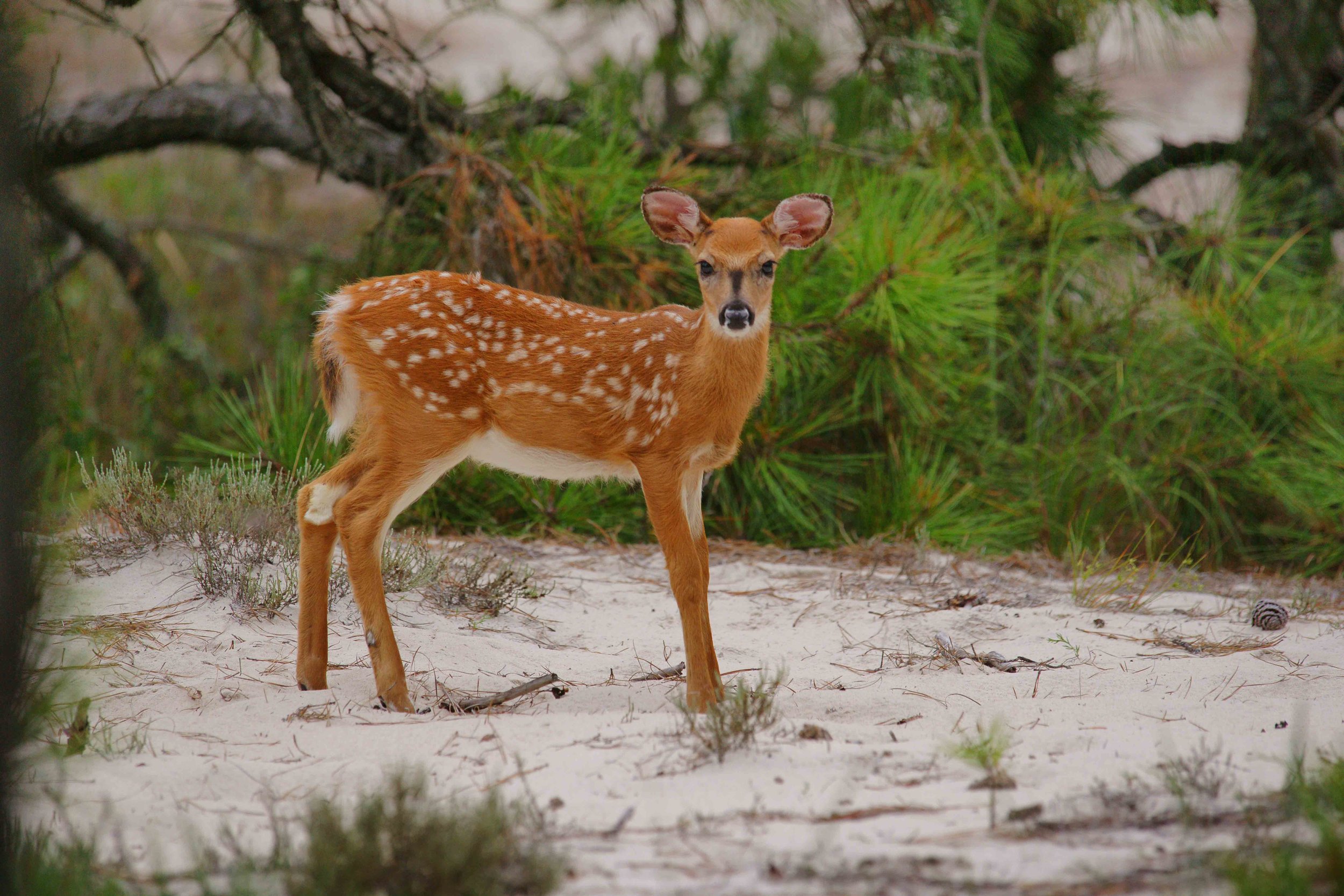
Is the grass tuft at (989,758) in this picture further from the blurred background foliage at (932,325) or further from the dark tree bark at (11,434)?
the blurred background foliage at (932,325)

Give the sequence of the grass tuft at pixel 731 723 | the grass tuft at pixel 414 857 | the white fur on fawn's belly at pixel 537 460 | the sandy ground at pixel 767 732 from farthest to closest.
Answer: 1. the white fur on fawn's belly at pixel 537 460
2. the grass tuft at pixel 731 723
3. the sandy ground at pixel 767 732
4. the grass tuft at pixel 414 857

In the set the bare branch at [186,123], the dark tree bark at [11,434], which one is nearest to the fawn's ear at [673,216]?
the dark tree bark at [11,434]

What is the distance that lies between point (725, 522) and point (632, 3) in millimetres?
4292

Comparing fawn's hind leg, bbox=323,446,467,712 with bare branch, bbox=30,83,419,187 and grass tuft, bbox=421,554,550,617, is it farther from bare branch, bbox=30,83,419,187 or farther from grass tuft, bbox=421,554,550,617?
bare branch, bbox=30,83,419,187

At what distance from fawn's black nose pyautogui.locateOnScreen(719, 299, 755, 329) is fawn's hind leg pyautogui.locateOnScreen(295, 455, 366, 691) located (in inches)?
47.3

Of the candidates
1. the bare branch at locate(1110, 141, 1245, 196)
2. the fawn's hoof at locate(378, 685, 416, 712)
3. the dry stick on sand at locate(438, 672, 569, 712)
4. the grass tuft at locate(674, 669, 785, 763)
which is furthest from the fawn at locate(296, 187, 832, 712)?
the bare branch at locate(1110, 141, 1245, 196)

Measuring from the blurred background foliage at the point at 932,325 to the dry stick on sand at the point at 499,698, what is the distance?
2.02 metres

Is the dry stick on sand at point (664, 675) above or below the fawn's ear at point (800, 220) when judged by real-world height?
below

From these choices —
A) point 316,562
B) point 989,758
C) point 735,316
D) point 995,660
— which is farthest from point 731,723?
point 316,562

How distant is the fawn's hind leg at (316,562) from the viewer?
3629 millimetres

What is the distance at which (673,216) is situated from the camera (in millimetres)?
4090

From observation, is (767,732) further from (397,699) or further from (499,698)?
(397,699)

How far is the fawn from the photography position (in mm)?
3654

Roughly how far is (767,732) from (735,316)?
1229 millimetres
